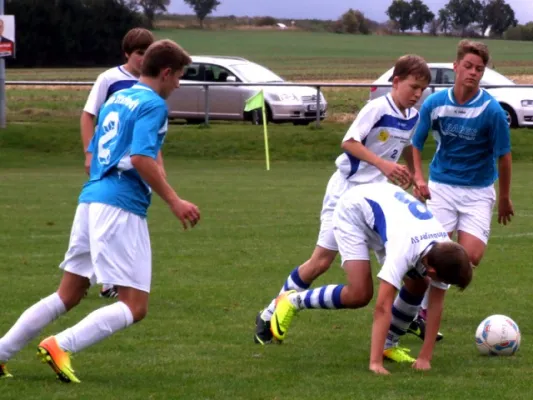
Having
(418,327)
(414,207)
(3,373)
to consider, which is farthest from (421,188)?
(3,373)

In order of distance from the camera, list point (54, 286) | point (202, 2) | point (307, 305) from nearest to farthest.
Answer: point (307, 305)
point (54, 286)
point (202, 2)

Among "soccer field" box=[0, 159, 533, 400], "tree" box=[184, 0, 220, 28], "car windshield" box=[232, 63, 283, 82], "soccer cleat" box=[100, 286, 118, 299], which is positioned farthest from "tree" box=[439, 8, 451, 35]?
"soccer cleat" box=[100, 286, 118, 299]

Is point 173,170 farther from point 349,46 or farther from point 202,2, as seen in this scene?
point 202,2

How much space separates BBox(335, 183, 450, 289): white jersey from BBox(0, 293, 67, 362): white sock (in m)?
1.69

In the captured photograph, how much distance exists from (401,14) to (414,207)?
3979 inches

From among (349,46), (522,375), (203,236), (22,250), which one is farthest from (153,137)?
(349,46)

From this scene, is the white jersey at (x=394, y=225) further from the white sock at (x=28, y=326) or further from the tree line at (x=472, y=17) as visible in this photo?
the tree line at (x=472, y=17)

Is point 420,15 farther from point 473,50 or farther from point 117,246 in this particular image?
point 117,246

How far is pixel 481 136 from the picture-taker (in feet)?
25.5

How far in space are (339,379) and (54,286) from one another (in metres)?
3.75

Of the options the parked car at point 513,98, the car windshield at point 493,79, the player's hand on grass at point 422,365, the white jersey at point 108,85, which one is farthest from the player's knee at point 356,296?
the car windshield at point 493,79

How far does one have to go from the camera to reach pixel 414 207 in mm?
6391

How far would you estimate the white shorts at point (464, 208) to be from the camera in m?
7.82

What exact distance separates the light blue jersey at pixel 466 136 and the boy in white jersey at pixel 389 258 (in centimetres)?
126
